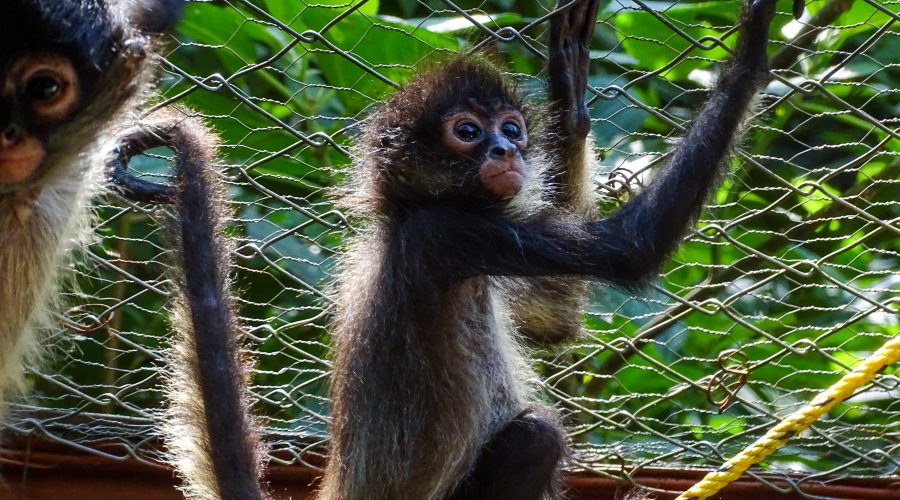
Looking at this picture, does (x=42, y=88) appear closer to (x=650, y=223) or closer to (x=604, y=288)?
(x=650, y=223)

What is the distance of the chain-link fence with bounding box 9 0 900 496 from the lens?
175 inches

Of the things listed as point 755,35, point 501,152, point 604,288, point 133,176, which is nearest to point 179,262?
point 133,176

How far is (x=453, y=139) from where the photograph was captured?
157 inches

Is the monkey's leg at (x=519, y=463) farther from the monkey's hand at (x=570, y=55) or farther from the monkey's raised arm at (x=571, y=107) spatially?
the monkey's hand at (x=570, y=55)

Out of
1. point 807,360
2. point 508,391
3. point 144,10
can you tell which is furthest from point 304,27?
point 807,360

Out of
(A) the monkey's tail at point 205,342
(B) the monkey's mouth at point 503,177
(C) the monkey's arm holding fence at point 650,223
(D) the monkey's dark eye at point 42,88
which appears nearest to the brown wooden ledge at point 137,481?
(A) the monkey's tail at point 205,342

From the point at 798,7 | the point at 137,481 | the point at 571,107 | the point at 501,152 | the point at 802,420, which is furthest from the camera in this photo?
the point at 137,481

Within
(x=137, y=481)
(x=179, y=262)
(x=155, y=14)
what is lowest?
(x=137, y=481)

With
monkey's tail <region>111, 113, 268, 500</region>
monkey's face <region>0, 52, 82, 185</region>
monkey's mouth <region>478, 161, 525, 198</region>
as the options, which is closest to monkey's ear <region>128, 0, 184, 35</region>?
monkey's tail <region>111, 113, 268, 500</region>

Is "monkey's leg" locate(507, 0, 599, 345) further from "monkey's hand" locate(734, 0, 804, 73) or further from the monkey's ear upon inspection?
the monkey's ear

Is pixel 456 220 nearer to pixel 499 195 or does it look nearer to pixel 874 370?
pixel 499 195

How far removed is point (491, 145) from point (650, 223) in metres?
0.57

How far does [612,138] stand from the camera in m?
5.55

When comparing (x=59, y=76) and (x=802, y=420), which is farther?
(x=802, y=420)
